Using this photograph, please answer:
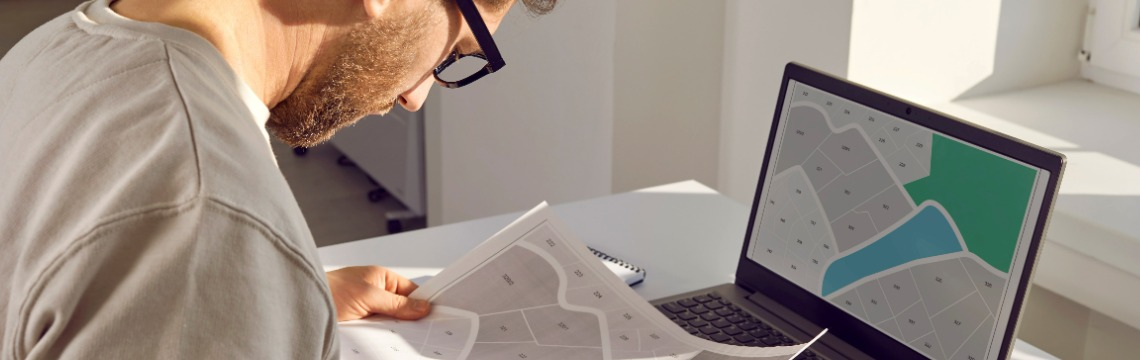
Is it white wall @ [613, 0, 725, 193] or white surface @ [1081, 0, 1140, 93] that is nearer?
white surface @ [1081, 0, 1140, 93]

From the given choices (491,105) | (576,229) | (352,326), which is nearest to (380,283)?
(352,326)

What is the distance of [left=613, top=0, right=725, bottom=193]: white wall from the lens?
2236 mm

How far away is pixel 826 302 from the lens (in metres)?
1.14

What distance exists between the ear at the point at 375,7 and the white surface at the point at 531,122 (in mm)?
1355

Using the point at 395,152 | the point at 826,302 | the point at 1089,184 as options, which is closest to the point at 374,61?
the point at 826,302

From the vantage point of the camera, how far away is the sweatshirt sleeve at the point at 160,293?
1.88 ft

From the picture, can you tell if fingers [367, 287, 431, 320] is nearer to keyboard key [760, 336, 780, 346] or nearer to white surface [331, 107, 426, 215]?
keyboard key [760, 336, 780, 346]

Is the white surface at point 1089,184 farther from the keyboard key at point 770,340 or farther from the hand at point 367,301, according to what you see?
the hand at point 367,301

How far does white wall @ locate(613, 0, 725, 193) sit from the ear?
134 cm

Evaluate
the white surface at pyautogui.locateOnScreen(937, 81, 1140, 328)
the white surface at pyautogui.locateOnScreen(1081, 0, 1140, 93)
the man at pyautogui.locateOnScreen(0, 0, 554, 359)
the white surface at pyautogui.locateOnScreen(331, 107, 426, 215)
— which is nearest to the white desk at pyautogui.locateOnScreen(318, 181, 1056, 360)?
the white surface at pyautogui.locateOnScreen(937, 81, 1140, 328)

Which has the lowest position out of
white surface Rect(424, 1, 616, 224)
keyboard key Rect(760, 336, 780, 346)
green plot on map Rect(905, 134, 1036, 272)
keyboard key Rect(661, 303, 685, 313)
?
white surface Rect(424, 1, 616, 224)

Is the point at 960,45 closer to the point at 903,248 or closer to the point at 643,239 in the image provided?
the point at 643,239

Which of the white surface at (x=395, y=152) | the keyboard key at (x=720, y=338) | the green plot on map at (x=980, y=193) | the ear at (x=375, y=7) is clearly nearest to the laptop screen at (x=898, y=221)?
the green plot on map at (x=980, y=193)

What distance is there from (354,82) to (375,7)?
102 mm
